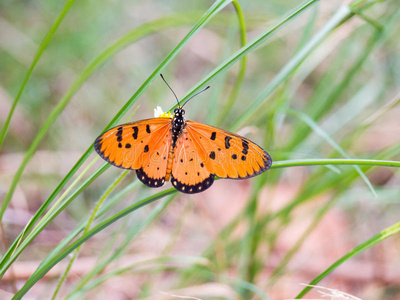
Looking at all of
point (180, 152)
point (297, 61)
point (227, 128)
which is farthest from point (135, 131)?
point (227, 128)

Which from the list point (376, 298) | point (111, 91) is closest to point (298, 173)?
point (376, 298)

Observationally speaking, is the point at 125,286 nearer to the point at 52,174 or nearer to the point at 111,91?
the point at 52,174

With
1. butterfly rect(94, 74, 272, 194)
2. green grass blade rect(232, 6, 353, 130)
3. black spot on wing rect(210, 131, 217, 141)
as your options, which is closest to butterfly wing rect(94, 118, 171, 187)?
butterfly rect(94, 74, 272, 194)

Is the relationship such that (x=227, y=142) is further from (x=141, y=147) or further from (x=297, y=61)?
(x=297, y=61)

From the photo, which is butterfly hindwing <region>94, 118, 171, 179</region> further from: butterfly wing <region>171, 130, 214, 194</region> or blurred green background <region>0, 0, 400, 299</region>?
blurred green background <region>0, 0, 400, 299</region>

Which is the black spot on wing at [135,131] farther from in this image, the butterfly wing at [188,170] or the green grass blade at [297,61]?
the green grass blade at [297,61]

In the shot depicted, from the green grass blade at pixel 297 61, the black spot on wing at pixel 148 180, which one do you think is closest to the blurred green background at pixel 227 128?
the green grass blade at pixel 297 61

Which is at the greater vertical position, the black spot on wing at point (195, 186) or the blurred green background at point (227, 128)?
the blurred green background at point (227, 128)
